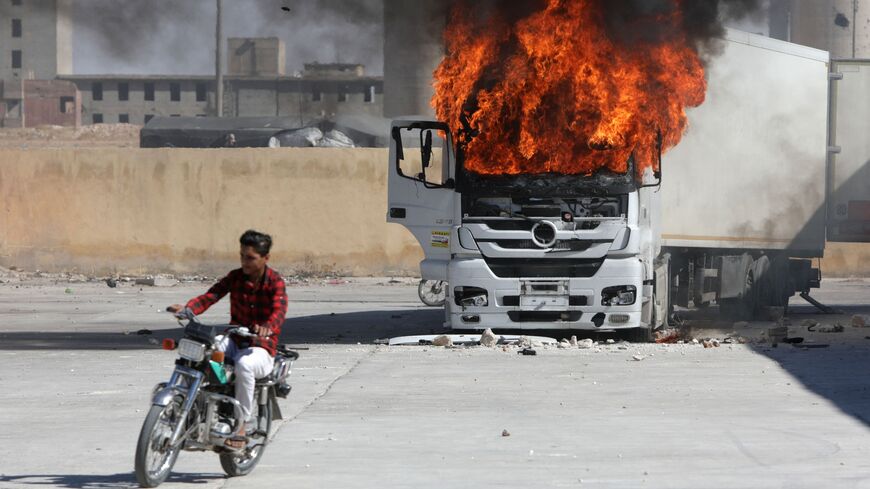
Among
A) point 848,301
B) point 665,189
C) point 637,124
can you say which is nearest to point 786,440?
point 637,124

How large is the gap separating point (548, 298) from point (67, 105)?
8951 cm

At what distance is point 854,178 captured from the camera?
843 inches

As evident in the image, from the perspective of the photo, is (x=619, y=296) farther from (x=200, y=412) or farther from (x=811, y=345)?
(x=200, y=412)

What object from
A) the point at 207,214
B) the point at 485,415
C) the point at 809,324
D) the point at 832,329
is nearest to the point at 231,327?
the point at 485,415

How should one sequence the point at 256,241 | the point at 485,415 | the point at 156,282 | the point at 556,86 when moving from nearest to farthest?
the point at 256,241 < the point at 485,415 < the point at 556,86 < the point at 156,282

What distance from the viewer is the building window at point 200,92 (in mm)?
108500

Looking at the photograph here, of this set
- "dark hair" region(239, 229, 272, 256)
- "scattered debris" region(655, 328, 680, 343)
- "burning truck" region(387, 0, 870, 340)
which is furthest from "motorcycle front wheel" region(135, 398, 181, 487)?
"scattered debris" region(655, 328, 680, 343)

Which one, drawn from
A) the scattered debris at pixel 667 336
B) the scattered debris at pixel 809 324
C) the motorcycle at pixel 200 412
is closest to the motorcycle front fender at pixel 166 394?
the motorcycle at pixel 200 412

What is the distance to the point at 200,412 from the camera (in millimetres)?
8508

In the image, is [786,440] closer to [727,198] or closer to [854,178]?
[727,198]

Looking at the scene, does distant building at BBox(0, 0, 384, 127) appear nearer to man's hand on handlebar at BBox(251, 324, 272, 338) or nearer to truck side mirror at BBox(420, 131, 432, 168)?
truck side mirror at BBox(420, 131, 432, 168)

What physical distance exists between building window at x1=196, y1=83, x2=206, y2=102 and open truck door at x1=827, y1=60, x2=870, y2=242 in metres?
90.6

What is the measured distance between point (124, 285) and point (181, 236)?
85.4 inches

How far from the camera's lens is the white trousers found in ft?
28.1
